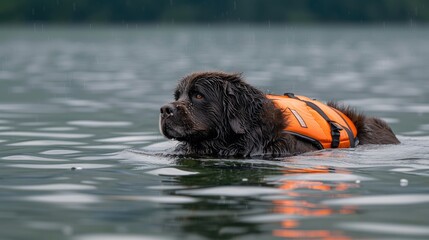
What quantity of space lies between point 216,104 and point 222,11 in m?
144

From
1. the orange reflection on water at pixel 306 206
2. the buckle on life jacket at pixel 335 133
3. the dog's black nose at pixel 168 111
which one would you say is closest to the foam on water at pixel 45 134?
the dog's black nose at pixel 168 111

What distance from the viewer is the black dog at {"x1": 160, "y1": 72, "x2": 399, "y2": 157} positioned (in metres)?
10.5

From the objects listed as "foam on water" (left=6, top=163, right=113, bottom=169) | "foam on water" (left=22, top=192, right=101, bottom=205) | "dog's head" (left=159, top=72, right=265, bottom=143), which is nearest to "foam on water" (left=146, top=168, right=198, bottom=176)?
"foam on water" (left=6, top=163, right=113, bottom=169)

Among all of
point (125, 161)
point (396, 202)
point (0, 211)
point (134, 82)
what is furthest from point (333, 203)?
point (134, 82)

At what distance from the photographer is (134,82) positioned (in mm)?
25734

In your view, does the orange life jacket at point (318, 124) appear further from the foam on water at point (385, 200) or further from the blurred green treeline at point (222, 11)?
the blurred green treeline at point (222, 11)

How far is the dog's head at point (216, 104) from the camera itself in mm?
10484

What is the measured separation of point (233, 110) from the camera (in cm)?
1062

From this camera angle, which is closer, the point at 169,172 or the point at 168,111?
the point at 169,172

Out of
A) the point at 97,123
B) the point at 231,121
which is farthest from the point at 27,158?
the point at 97,123

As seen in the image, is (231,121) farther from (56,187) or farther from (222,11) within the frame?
(222,11)

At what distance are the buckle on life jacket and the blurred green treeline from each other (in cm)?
13097

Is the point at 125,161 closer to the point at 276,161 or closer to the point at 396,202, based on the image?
the point at 276,161

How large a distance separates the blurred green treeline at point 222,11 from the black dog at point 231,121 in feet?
430
